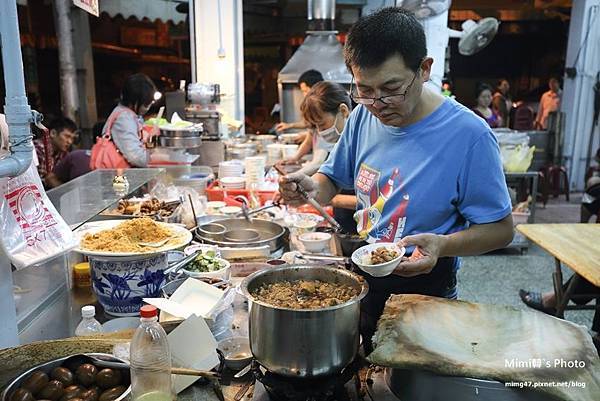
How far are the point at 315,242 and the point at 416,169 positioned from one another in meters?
1.00

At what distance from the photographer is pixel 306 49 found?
8.03 metres

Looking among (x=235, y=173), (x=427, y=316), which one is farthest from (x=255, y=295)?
(x=235, y=173)

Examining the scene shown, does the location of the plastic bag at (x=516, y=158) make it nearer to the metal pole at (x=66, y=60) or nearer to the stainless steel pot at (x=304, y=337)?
the stainless steel pot at (x=304, y=337)

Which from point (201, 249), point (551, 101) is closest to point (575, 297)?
point (201, 249)

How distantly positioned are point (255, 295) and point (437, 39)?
18.0 ft

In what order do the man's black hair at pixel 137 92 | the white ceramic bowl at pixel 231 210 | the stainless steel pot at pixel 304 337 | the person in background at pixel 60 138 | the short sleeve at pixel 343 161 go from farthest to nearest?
the person in background at pixel 60 138
the man's black hair at pixel 137 92
the white ceramic bowl at pixel 231 210
the short sleeve at pixel 343 161
the stainless steel pot at pixel 304 337

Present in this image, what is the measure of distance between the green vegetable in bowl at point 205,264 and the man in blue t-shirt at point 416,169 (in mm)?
645

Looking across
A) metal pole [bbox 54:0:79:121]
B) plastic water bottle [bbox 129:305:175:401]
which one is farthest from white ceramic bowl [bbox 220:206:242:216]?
metal pole [bbox 54:0:79:121]

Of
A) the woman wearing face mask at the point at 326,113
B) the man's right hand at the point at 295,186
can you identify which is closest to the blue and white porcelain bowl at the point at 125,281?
the man's right hand at the point at 295,186

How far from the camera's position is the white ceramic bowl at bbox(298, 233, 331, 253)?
103 inches

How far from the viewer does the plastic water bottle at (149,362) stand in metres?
1.28

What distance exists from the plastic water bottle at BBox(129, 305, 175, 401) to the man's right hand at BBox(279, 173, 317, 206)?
951 mm

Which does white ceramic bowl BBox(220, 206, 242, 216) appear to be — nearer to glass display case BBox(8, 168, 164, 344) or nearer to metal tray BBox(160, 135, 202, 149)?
glass display case BBox(8, 168, 164, 344)

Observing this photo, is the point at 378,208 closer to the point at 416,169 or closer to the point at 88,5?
the point at 416,169
